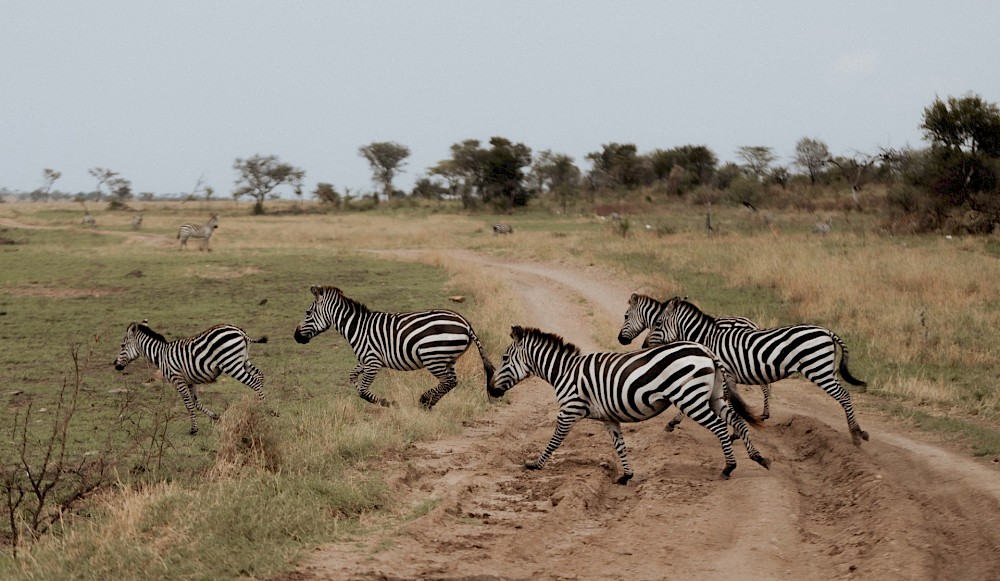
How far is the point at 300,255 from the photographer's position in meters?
32.4

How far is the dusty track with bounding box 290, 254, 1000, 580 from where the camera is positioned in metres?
6.20

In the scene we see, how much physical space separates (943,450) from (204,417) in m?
8.63

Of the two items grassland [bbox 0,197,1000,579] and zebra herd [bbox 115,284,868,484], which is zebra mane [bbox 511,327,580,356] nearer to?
zebra herd [bbox 115,284,868,484]

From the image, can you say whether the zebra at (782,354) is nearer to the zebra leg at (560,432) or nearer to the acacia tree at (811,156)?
the zebra leg at (560,432)

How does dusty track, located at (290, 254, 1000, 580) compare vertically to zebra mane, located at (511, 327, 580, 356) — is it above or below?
below

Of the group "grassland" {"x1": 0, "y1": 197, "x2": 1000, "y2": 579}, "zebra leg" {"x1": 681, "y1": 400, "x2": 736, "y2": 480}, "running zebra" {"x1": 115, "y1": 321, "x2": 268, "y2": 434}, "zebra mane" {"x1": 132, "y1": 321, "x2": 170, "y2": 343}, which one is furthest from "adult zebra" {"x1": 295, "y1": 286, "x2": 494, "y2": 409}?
"zebra leg" {"x1": 681, "y1": 400, "x2": 736, "y2": 480}

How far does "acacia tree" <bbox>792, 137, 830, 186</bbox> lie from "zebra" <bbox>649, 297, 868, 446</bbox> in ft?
168

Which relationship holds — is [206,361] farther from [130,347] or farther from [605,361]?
[605,361]

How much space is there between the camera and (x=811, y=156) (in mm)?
60969

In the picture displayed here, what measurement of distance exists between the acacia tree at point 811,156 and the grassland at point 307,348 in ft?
77.4

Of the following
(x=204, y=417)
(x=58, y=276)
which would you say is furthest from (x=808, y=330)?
(x=58, y=276)

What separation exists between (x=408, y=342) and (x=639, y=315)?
3434 mm

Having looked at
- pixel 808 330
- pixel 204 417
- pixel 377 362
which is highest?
pixel 808 330

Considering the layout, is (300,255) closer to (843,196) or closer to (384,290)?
(384,290)
